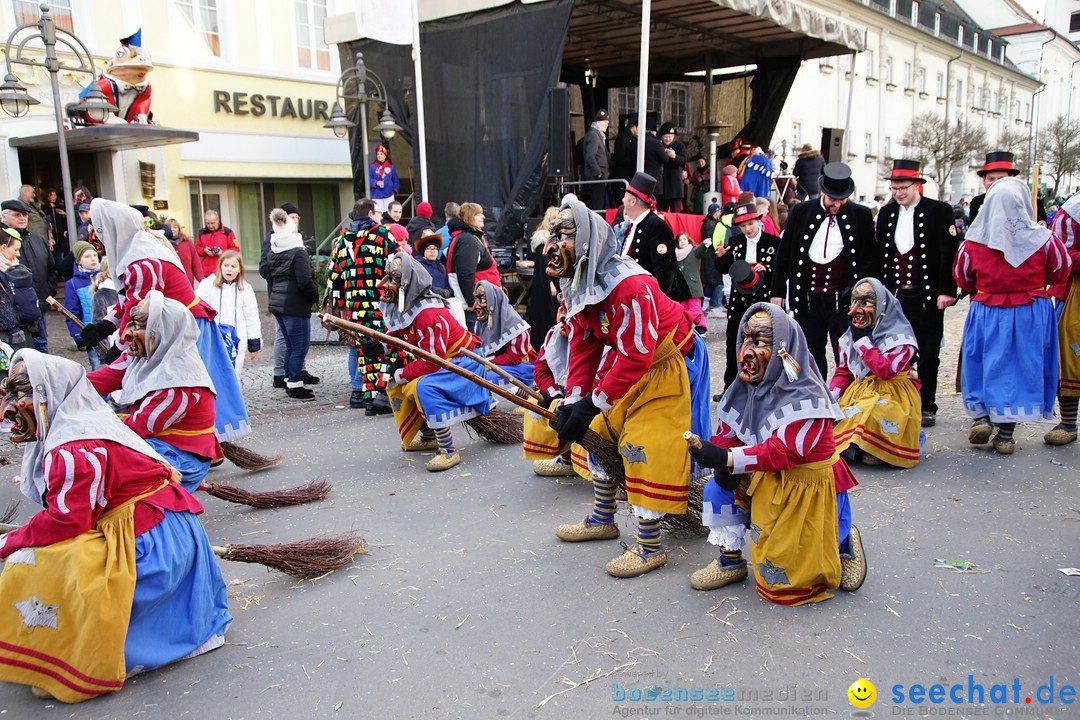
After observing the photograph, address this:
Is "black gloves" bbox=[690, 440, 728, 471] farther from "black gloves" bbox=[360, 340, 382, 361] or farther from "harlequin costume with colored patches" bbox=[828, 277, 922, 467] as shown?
"black gloves" bbox=[360, 340, 382, 361]

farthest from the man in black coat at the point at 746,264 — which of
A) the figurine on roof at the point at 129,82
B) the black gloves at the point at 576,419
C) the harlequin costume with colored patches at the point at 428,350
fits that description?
the figurine on roof at the point at 129,82

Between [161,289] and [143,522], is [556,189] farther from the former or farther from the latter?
[143,522]

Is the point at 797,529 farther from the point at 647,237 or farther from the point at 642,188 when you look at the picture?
the point at 642,188

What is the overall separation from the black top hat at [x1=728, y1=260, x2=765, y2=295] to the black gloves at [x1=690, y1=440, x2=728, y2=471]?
3.68 metres

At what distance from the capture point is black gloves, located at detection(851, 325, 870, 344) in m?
5.67

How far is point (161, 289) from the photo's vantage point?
5578mm

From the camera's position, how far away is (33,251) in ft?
31.8

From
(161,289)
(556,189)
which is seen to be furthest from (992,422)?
(556,189)

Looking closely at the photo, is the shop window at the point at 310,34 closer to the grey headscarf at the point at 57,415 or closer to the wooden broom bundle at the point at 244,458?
the wooden broom bundle at the point at 244,458

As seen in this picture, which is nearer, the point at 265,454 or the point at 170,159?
the point at 265,454

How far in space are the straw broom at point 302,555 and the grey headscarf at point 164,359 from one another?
897mm

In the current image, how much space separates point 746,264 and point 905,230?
1.22 metres

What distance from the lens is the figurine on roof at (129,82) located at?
13531 mm

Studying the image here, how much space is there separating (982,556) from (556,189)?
310 inches
